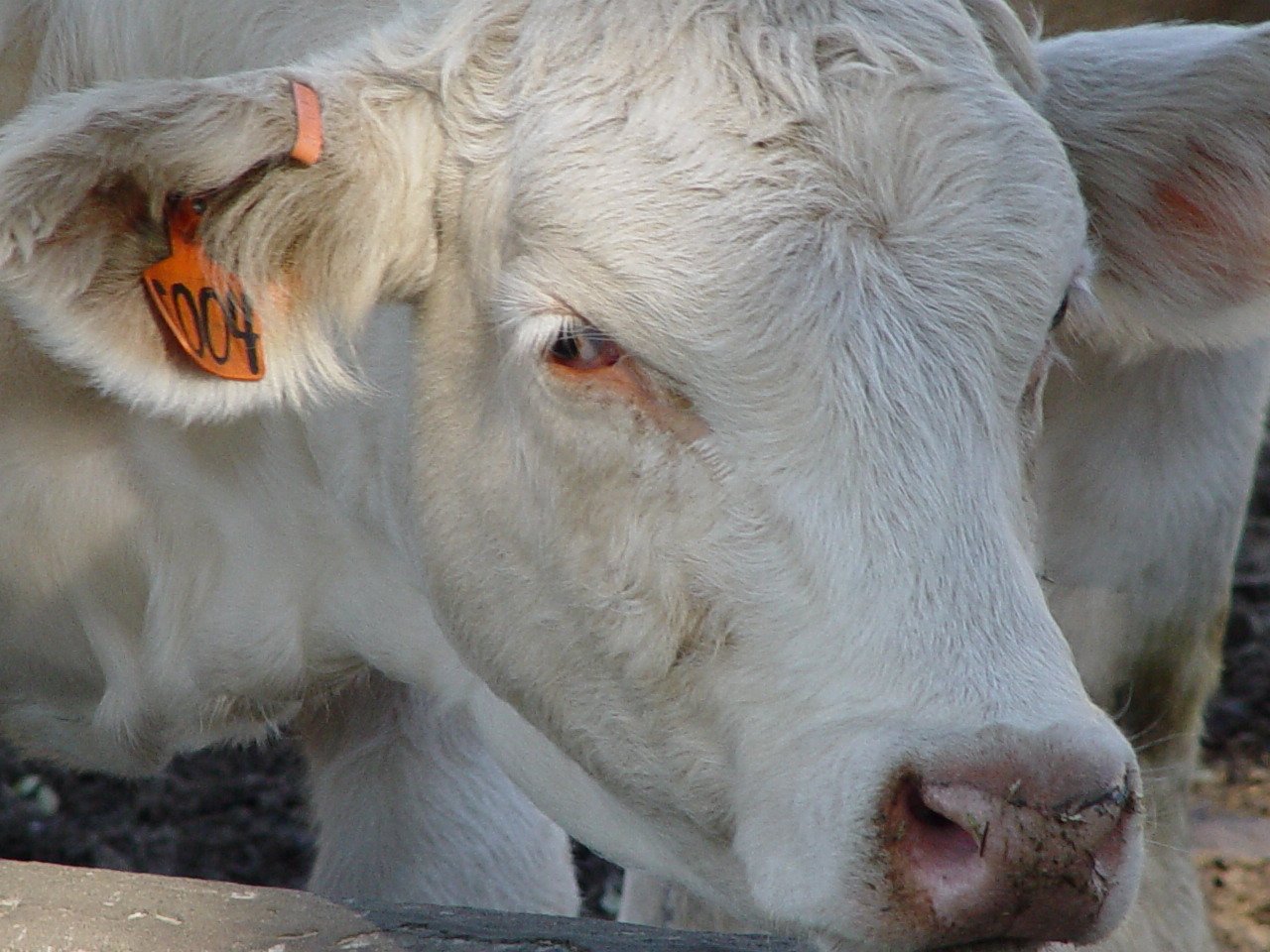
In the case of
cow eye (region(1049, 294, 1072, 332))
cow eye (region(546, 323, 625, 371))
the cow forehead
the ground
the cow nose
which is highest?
the cow forehead

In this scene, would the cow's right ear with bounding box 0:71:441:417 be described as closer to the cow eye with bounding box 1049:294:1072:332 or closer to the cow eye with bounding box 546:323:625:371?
the cow eye with bounding box 546:323:625:371

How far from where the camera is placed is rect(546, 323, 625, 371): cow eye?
6.93 ft

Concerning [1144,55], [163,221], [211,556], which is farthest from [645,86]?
[211,556]

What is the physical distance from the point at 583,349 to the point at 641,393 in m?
0.08

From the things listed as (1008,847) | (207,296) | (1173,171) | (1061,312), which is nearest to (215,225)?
(207,296)

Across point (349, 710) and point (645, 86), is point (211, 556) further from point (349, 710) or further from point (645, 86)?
point (645, 86)

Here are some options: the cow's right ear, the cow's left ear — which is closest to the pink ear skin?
the cow's left ear

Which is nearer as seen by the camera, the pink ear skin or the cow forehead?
the cow forehead

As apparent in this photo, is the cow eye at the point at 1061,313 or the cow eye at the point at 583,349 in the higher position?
the cow eye at the point at 583,349

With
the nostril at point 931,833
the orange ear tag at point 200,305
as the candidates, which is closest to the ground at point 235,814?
the orange ear tag at point 200,305

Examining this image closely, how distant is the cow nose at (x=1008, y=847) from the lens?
174 cm

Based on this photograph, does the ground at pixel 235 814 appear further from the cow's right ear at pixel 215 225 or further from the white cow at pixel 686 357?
the cow's right ear at pixel 215 225

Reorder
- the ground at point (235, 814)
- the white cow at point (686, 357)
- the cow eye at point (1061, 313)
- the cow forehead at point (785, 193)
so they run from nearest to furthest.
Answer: the white cow at point (686, 357), the cow forehead at point (785, 193), the cow eye at point (1061, 313), the ground at point (235, 814)

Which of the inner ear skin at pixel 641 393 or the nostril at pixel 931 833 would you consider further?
the inner ear skin at pixel 641 393
